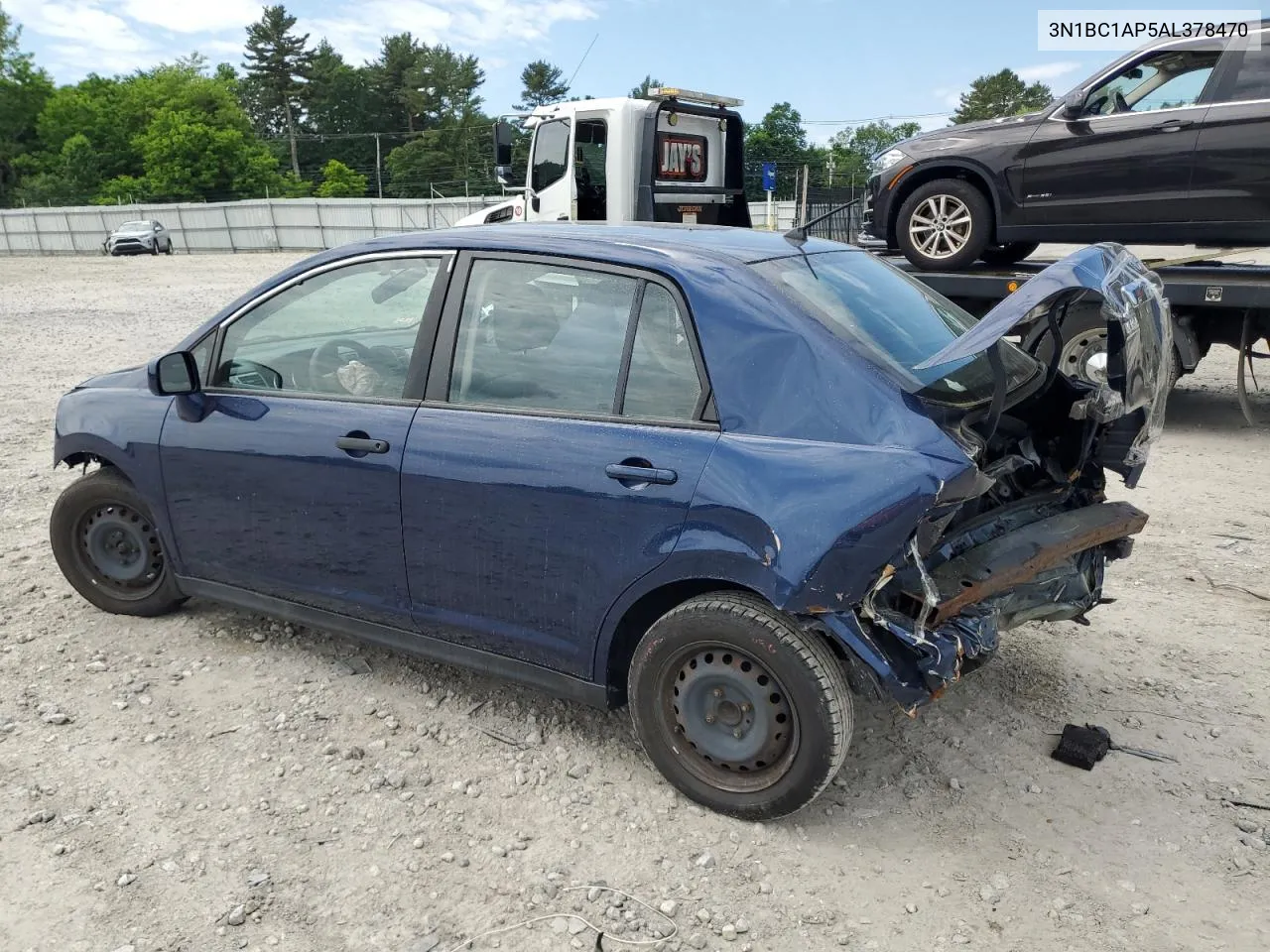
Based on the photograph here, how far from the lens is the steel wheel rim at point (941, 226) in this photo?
8.73 m

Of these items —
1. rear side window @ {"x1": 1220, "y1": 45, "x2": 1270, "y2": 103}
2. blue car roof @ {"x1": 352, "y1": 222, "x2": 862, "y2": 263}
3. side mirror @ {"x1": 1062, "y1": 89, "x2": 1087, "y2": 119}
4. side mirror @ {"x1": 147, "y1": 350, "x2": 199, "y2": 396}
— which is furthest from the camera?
side mirror @ {"x1": 1062, "y1": 89, "x2": 1087, "y2": 119}

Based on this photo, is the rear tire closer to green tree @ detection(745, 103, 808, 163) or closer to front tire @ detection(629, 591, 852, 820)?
front tire @ detection(629, 591, 852, 820)

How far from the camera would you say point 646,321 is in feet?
10.3

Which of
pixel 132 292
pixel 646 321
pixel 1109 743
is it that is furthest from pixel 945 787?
pixel 132 292

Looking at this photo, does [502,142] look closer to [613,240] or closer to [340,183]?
[613,240]

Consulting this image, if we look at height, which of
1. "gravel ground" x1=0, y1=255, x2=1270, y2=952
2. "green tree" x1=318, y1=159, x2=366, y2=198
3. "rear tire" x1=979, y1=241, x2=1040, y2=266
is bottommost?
"gravel ground" x1=0, y1=255, x2=1270, y2=952

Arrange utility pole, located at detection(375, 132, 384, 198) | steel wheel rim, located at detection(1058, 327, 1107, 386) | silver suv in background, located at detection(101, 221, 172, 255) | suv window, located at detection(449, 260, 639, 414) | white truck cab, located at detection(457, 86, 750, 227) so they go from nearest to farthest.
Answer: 1. suv window, located at detection(449, 260, 639, 414)
2. steel wheel rim, located at detection(1058, 327, 1107, 386)
3. white truck cab, located at detection(457, 86, 750, 227)
4. silver suv in background, located at detection(101, 221, 172, 255)
5. utility pole, located at detection(375, 132, 384, 198)

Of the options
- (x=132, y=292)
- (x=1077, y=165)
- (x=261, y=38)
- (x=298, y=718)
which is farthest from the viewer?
(x=261, y=38)

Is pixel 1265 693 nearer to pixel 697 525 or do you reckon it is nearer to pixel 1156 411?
pixel 1156 411

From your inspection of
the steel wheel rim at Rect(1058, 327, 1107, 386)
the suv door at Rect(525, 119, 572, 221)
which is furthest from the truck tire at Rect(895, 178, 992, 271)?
the suv door at Rect(525, 119, 572, 221)

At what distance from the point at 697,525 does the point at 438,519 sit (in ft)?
3.10

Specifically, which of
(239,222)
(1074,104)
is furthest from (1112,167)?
(239,222)

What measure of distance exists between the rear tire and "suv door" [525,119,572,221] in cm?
500

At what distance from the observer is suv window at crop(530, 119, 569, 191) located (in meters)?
12.3
